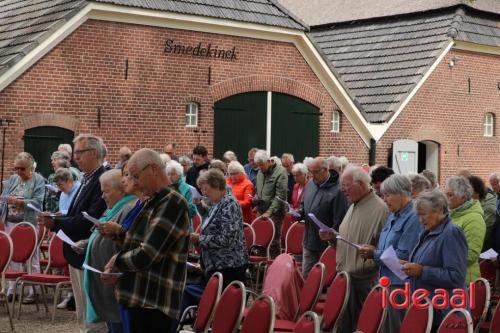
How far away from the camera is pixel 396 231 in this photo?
22.8 feet

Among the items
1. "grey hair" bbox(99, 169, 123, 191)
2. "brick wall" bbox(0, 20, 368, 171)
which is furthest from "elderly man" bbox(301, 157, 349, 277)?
"brick wall" bbox(0, 20, 368, 171)

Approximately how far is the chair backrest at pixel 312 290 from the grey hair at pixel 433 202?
1.22 metres

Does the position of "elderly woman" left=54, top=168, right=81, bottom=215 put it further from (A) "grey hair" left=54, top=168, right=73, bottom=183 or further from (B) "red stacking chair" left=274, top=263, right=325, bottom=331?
(B) "red stacking chair" left=274, top=263, right=325, bottom=331

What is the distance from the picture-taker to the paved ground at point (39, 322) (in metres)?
9.78

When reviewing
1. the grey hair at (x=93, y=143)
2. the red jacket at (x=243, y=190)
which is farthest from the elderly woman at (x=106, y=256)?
the red jacket at (x=243, y=190)

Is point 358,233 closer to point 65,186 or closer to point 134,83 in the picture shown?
point 65,186

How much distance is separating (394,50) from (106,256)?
66.0 feet

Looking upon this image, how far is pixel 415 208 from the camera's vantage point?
21.2ft

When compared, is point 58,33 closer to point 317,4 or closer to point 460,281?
point 460,281

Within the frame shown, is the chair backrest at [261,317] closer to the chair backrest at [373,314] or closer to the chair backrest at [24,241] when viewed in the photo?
the chair backrest at [373,314]

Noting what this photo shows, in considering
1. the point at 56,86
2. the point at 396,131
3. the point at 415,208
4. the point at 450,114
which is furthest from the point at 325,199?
the point at 450,114

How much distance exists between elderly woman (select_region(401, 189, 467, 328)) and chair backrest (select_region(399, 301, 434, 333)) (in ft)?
1.44

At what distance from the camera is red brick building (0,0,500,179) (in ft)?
57.0

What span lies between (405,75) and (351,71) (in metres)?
2.14
